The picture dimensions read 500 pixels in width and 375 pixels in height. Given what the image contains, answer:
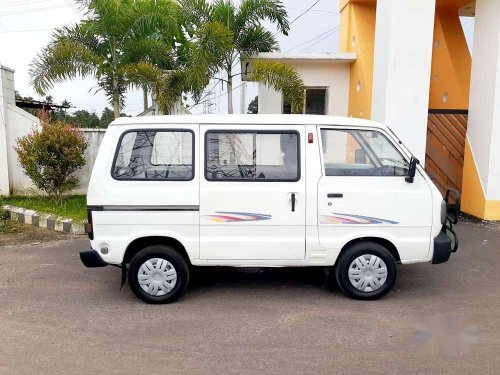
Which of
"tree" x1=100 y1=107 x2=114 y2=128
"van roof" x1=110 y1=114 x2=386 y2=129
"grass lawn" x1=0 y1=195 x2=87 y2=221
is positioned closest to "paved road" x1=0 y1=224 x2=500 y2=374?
"van roof" x1=110 y1=114 x2=386 y2=129

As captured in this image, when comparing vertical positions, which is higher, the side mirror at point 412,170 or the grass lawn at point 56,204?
the side mirror at point 412,170

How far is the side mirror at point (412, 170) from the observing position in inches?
168

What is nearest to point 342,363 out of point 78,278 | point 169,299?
point 169,299

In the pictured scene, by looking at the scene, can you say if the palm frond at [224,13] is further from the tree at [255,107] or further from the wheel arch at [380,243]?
the wheel arch at [380,243]

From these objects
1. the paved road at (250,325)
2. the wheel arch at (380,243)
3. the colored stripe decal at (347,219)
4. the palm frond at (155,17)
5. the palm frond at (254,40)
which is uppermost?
the palm frond at (155,17)

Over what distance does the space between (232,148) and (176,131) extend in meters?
0.59

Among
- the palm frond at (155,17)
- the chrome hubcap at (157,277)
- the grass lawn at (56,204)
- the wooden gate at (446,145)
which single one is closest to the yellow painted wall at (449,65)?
the wooden gate at (446,145)

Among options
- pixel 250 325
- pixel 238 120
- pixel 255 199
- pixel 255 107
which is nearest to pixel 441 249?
pixel 255 199

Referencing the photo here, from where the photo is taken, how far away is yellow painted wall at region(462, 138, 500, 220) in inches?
320

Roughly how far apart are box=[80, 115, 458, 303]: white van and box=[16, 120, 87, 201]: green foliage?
437 centimetres

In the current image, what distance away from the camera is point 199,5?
910 cm

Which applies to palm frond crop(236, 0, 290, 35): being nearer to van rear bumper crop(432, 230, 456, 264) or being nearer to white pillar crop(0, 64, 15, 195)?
white pillar crop(0, 64, 15, 195)

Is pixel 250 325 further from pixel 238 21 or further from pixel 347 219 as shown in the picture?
pixel 238 21

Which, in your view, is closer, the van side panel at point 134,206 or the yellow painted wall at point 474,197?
the van side panel at point 134,206
